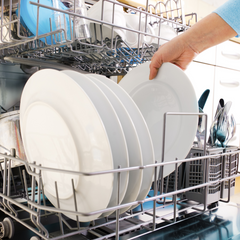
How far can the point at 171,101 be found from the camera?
667 mm

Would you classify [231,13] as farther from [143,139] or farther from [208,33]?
[143,139]

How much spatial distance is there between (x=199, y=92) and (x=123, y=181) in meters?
1.55

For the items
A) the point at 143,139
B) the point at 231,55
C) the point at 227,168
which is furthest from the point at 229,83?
the point at 143,139

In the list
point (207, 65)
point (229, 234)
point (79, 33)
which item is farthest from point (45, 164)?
point (207, 65)

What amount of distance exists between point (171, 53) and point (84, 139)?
383mm

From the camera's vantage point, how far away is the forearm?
57 centimetres

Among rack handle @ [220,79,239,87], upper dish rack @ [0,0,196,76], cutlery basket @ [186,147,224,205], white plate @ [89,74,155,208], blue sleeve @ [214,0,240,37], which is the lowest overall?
cutlery basket @ [186,147,224,205]

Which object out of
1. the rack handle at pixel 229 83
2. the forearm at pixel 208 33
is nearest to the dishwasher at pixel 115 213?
the forearm at pixel 208 33

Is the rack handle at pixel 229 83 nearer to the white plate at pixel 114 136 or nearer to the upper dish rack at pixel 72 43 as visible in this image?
the upper dish rack at pixel 72 43

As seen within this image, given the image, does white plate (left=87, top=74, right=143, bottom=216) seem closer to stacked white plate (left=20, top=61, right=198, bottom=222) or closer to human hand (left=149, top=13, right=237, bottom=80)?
stacked white plate (left=20, top=61, right=198, bottom=222)

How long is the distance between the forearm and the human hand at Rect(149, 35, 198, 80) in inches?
0.6

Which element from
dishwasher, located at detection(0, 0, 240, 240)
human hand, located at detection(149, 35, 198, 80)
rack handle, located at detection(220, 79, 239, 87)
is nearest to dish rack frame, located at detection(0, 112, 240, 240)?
dishwasher, located at detection(0, 0, 240, 240)

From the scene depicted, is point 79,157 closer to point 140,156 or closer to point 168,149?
point 140,156

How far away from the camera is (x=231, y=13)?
0.54 metres
